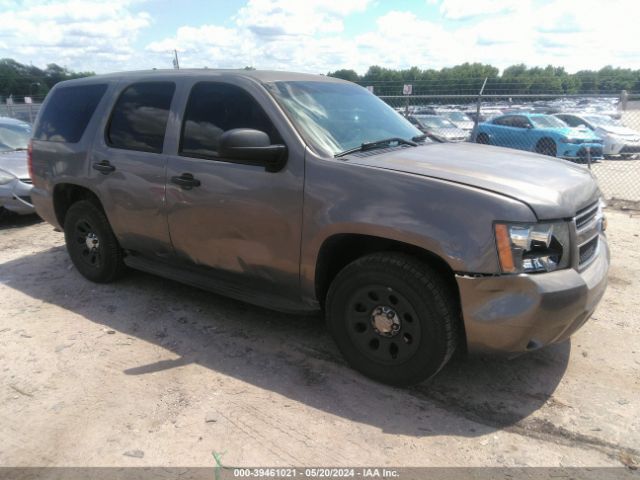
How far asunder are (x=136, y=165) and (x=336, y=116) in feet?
5.61

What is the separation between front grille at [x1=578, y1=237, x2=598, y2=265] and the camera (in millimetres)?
2898

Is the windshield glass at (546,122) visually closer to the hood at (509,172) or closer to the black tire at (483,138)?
the black tire at (483,138)

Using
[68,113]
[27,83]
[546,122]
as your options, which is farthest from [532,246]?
[27,83]

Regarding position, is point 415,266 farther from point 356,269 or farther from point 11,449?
point 11,449

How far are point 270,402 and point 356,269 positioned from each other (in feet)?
3.17

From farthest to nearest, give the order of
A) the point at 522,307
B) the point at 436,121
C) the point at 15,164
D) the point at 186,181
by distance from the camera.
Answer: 1. the point at 436,121
2. the point at 15,164
3. the point at 186,181
4. the point at 522,307

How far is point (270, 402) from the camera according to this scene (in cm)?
303

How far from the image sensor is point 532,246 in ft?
8.57

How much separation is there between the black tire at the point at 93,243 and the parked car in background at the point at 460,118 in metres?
14.8

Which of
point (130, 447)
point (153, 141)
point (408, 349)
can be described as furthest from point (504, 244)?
point (153, 141)

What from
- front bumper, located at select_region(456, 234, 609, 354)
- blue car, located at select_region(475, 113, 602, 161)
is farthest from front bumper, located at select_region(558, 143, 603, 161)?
front bumper, located at select_region(456, 234, 609, 354)

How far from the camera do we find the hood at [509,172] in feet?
8.81

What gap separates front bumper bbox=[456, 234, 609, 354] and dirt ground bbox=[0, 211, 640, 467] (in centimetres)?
50

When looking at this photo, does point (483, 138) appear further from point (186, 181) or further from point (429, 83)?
Answer: point (186, 181)
